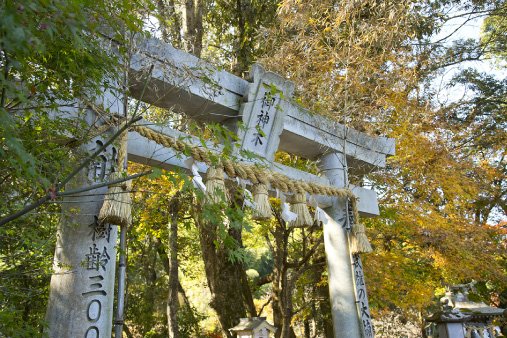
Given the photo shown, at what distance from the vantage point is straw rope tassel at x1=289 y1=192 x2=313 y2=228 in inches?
144

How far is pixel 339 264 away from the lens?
15.6 ft

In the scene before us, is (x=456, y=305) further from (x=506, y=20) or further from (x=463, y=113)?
(x=506, y=20)

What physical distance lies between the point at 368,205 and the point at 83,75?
424 centimetres

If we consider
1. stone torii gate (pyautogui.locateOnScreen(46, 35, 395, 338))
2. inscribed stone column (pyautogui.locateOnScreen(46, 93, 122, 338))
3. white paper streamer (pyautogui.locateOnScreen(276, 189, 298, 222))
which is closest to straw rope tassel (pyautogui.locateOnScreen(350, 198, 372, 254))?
stone torii gate (pyautogui.locateOnScreen(46, 35, 395, 338))

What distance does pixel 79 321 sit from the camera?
250 cm

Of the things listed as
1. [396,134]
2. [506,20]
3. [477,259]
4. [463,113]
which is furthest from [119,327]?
[506,20]

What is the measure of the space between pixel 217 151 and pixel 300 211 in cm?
99

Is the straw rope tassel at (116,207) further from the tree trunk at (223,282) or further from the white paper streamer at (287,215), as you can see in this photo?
the tree trunk at (223,282)

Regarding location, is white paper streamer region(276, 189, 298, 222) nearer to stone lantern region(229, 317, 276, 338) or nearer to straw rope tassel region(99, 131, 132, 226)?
straw rope tassel region(99, 131, 132, 226)

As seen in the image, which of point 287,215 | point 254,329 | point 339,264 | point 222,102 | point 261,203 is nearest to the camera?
point 261,203

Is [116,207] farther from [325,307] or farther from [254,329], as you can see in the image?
[325,307]

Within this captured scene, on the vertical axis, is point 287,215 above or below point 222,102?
below

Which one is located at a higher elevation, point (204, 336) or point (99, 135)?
point (99, 135)

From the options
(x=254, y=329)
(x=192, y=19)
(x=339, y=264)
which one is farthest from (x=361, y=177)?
(x=192, y=19)
